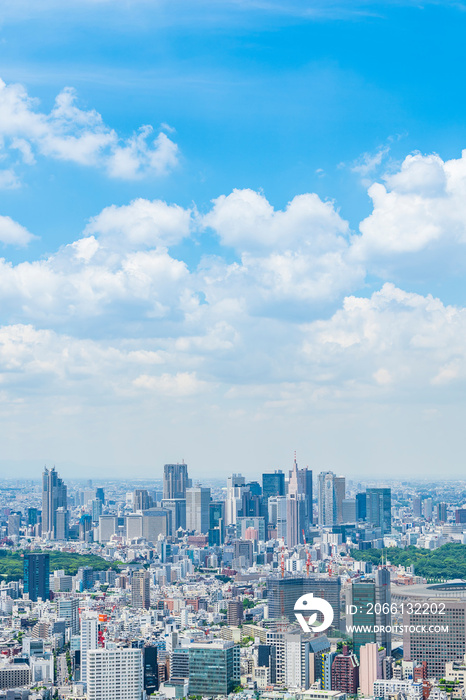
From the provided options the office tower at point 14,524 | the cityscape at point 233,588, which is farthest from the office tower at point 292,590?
the office tower at point 14,524

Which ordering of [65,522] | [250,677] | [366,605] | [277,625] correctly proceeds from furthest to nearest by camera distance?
[65,522] → [277,625] → [366,605] → [250,677]

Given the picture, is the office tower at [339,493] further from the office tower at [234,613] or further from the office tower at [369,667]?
the office tower at [369,667]

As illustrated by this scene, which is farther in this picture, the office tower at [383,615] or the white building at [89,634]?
the white building at [89,634]

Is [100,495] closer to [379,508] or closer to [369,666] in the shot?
[379,508]

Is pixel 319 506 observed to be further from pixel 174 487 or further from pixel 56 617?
pixel 56 617

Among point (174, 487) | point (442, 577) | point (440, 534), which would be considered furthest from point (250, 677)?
point (174, 487)
